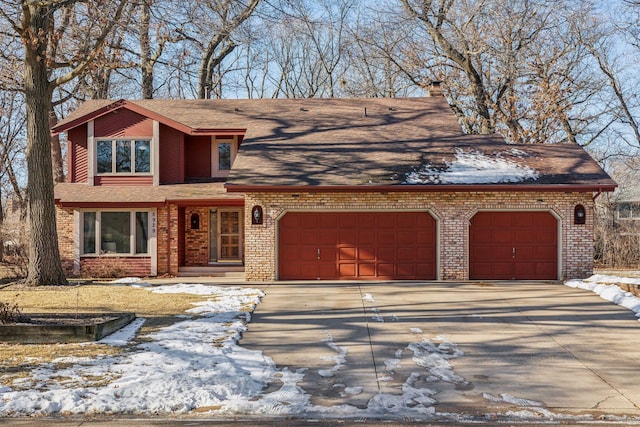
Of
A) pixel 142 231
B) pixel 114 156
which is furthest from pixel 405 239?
pixel 114 156

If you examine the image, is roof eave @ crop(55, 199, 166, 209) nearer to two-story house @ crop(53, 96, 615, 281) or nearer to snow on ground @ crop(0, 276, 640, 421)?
two-story house @ crop(53, 96, 615, 281)

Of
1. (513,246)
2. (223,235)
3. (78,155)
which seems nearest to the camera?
(513,246)

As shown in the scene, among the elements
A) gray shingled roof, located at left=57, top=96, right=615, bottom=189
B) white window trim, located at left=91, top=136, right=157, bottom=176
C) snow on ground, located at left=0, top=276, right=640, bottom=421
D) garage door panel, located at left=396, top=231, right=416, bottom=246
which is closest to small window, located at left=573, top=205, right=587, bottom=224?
gray shingled roof, located at left=57, top=96, right=615, bottom=189

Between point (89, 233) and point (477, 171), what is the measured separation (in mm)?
12599

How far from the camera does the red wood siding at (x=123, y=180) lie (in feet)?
66.5

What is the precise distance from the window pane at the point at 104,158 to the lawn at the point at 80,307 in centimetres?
547

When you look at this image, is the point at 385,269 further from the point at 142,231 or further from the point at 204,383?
the point at 204,383

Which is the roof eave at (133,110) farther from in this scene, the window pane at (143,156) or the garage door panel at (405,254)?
the garage door panel at (405,254)

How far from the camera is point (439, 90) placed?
25016mm

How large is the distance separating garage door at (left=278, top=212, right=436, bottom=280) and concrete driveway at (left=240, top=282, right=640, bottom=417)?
10.4 ft

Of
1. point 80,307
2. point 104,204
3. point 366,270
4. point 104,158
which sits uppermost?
point 104,158

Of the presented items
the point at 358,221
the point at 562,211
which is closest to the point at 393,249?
the point at 358,221

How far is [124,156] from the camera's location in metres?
20.5

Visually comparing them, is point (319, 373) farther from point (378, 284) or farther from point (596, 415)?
point (378, 284)
